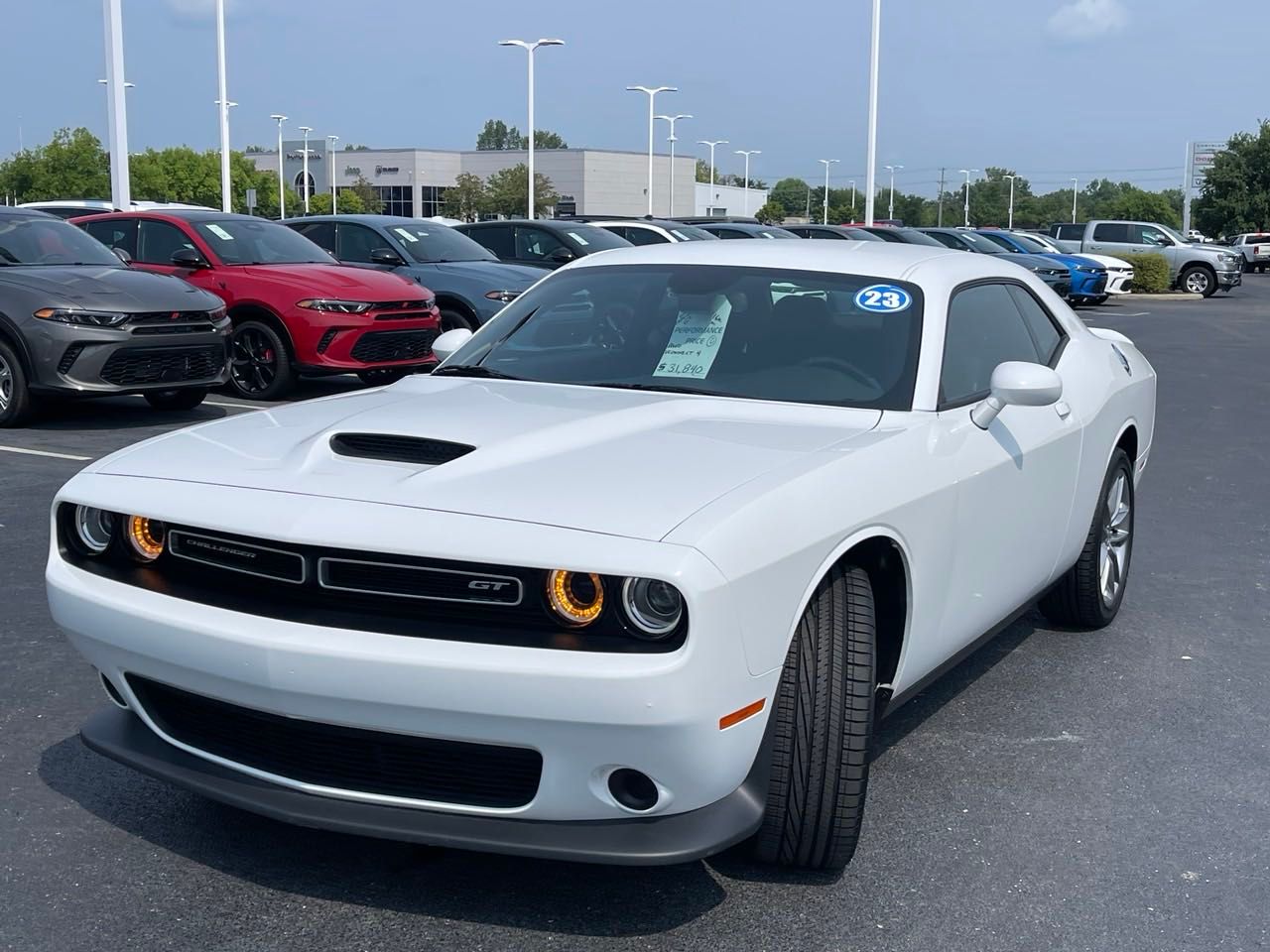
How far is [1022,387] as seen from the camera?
391 cm

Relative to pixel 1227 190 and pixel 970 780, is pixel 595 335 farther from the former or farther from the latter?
pixel 1227 190

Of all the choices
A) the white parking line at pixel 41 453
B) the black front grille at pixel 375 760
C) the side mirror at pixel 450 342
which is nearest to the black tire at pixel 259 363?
the white parking line at pixel 41 453

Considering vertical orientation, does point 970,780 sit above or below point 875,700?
below

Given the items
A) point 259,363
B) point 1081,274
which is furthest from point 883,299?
point 1081,274

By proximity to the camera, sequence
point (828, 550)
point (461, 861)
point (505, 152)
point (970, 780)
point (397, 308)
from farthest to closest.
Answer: point (505, 152) < point (397, 308) < point (970, 780) < point (461, 861) < point (828, 550)

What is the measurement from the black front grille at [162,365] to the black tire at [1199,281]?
29976 mm

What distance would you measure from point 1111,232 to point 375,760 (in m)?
36.7

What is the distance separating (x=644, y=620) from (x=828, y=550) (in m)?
0.54

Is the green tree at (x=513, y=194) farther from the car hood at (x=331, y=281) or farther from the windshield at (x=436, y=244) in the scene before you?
the car hood at (x=331, y=281)

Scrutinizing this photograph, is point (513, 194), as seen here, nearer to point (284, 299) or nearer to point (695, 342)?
point (284, 299)

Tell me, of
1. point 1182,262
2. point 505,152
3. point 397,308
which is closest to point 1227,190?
point 1182,262

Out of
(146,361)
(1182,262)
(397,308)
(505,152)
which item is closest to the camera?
(146,361)

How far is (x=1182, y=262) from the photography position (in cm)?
3547

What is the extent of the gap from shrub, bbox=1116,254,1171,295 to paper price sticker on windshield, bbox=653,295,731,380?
1261 inches
